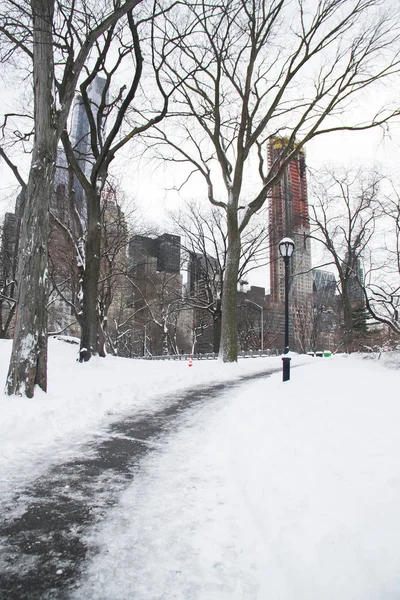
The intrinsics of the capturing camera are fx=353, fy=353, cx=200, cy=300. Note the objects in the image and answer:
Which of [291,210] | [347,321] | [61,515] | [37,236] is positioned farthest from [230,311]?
[61,515]

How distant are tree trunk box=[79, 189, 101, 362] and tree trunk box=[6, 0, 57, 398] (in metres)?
5.70

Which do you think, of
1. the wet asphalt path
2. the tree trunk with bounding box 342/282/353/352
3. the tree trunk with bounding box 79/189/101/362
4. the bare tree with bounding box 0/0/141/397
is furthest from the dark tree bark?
the tree trunk with bounding box 342/282/353/352

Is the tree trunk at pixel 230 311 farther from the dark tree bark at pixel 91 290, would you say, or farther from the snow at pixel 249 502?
the snow at pixel 249 502

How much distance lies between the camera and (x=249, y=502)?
2795 mm

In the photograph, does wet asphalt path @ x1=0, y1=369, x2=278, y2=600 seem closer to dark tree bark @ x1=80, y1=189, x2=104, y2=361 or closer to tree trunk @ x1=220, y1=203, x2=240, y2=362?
dark tree bark @ x1=80, y1=189, x2=104, y2=361

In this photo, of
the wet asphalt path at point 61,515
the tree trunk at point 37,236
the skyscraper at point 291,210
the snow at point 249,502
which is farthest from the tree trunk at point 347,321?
the wet asphalt path at point 61,515

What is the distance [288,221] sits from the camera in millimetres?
26828

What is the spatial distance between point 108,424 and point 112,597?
396cm

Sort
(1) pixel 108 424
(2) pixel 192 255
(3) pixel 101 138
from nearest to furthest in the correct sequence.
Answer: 1. (1) pixel 108 424
2. (3) pixel 101 138
3. (2) pixel 192 255

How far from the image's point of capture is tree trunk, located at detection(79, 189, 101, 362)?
1277cm

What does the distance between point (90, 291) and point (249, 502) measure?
11205 millimetres

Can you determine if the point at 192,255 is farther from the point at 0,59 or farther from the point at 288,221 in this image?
the point at 0,59

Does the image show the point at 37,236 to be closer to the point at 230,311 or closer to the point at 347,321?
the point at 230,311

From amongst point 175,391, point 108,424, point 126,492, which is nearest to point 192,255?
point 175,391
